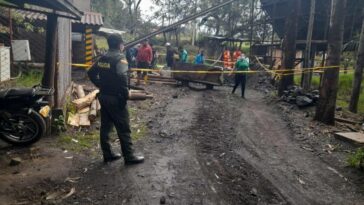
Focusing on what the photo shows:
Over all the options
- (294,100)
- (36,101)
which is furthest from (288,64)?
(36,101)

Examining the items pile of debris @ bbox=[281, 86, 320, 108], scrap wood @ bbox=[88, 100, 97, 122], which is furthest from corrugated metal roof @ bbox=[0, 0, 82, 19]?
pile of debris @ bbox=[281, 86, 320, 108]

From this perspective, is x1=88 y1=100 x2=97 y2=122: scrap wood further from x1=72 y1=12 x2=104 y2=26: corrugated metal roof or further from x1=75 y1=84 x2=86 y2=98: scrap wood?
x1=72 y1=12 x2=104 y2=26: corrugated metal roof

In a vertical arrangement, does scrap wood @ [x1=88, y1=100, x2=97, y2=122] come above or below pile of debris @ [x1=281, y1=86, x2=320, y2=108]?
below

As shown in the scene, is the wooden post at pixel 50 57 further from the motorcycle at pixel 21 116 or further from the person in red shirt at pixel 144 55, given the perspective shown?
the person in red shirt at pixel 144 55

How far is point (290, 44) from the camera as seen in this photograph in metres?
14.9

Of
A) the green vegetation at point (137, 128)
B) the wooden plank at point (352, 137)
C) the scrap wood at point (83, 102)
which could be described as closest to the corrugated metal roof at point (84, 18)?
the scrap wood at point (83, 102)

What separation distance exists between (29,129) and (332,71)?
7.75 m

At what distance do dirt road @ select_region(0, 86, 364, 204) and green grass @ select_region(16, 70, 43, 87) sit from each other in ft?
16.0

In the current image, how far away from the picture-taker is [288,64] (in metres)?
15.1

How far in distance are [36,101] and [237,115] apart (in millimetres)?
5803

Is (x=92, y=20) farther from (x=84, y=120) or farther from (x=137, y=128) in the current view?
(x=137, y=128)

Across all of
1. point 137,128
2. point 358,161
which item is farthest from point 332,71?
point 137,128

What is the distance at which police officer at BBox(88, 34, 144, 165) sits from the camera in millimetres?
5791

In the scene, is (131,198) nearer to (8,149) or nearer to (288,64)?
(8,149)
